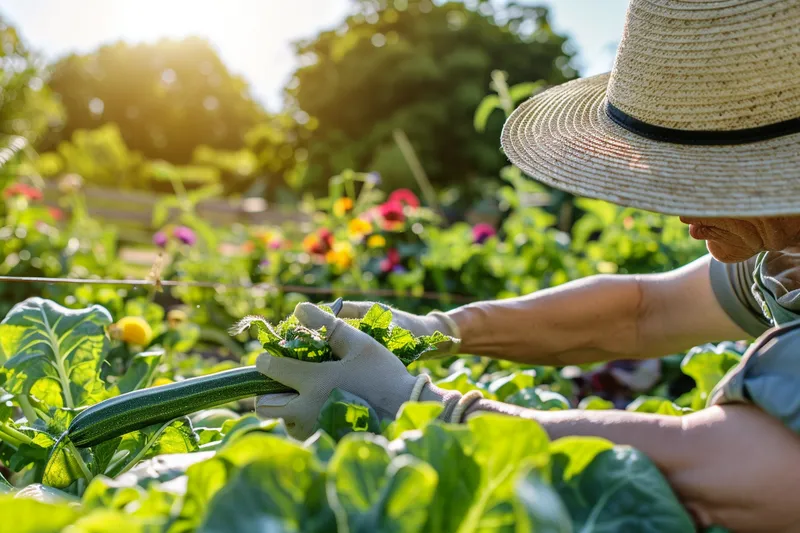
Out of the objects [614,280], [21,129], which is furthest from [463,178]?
[614,280]

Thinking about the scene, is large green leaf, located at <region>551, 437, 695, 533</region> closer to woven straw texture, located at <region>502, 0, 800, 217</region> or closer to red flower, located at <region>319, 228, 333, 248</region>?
woven straw texture, located at <region>502, 0, 800, 217</region>

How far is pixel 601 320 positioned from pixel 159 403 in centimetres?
129

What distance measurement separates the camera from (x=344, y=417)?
3.90 ft

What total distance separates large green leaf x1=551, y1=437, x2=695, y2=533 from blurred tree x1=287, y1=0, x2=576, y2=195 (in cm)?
1280

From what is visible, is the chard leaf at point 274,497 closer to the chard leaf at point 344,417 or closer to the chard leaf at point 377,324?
the chard leaf at point 344,417

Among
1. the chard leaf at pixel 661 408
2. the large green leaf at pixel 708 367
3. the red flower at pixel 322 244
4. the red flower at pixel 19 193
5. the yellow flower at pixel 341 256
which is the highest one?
the red flower at pixel 19 193

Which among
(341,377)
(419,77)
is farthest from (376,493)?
(419,77)

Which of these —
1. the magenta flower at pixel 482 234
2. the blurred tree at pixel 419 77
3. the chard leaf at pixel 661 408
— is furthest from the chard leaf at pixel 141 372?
the blurred tree at pixel 419 77

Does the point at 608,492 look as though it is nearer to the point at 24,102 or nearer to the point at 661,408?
the point at 661,408

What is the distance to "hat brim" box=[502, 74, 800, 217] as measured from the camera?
113 cm

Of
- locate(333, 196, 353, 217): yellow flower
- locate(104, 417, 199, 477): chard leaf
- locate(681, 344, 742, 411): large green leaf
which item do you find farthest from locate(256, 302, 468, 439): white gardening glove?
locate(333, 196, 353, 217): yellow flower

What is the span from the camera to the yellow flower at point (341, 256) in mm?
3953

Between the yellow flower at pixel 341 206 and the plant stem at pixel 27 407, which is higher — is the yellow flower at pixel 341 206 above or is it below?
below

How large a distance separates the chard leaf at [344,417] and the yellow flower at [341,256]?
9.02 feet
